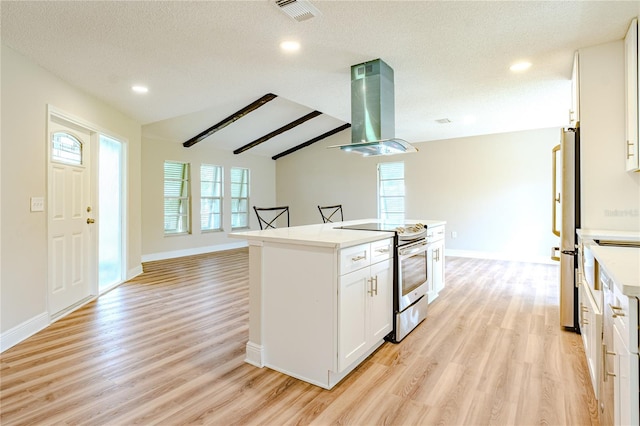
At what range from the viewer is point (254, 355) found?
7.55 feet

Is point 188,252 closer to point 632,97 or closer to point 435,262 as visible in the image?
point 435,262

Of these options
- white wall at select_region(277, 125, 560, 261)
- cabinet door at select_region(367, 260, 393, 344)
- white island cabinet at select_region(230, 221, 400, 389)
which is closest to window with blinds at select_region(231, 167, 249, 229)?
white wall at select_region(277, 125, 560, 261)

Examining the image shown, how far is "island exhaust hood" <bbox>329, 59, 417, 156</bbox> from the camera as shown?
3229 mm

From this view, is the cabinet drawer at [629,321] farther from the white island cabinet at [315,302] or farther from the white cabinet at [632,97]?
the white cabinet at [632,97]

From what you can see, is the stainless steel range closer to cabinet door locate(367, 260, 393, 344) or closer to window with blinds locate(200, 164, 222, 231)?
cabinet door locate(367, 260, 393, 344)

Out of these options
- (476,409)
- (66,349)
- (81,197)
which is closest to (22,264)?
(66,349)

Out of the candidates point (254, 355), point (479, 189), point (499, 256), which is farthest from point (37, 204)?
point (499, 256)

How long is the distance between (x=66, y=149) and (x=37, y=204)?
815mm

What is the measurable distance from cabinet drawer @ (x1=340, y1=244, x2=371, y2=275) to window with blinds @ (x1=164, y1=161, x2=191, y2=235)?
5.65 meters

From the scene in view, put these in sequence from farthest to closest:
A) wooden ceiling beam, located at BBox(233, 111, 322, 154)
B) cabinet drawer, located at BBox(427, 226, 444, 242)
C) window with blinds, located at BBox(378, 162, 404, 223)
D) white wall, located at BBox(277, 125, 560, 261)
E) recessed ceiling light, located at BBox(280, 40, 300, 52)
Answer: window with blinds, located at BBox(378, 162, 404, 223)
wooden ceiling beam, located at BBox(233, 111, 322, 154)
white wall, located at BBox(277, 125, 560, 261)
cabinet drawer, located at BBox(427, 226, 444, 242)
recessed ceiling light, located at BBox(280, 40, 300, 52)

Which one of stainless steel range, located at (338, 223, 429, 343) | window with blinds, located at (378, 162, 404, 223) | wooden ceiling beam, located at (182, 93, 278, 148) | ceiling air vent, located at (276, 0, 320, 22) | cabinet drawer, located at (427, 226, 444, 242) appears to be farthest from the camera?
window with blinds, located at (378, 162, 404, 223)

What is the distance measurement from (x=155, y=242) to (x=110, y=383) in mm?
4790

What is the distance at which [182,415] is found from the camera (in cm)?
172

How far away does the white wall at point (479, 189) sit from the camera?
5875mm
